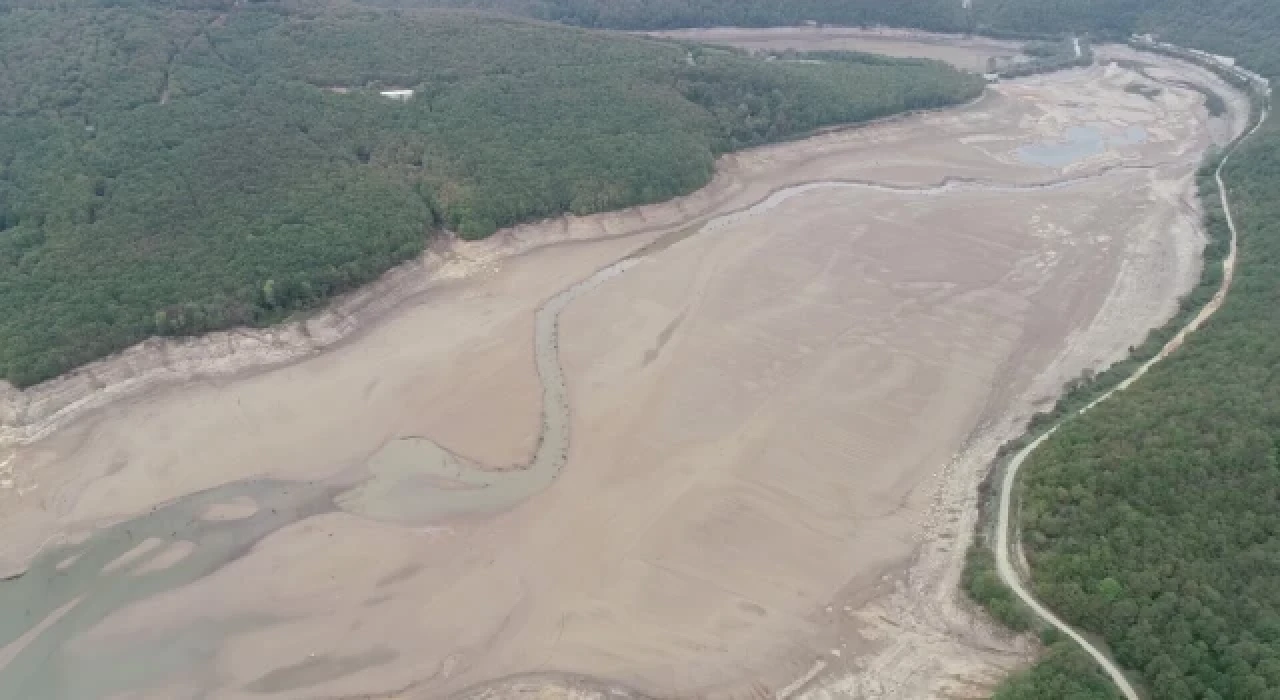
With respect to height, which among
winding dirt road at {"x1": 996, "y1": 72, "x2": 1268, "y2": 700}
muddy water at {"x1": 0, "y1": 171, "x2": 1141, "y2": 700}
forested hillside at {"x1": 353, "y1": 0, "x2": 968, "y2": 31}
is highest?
forested hillside at {"x1": 353, "y1": 0, "x2": 968, "y2": 31}

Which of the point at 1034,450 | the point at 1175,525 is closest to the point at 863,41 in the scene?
the point at 1034,450

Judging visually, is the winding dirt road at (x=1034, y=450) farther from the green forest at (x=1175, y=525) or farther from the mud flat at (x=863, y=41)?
the mud flat at (x=863, y=41)

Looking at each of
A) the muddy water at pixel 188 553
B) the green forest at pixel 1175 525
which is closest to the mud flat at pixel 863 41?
the green forest at pixel 1175 525

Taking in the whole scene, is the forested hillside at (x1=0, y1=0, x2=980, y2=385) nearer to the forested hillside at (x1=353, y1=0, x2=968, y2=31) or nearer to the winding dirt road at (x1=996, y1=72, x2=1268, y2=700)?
the forested hillside at (x1=353, y1=0, x2=968, y2=31)

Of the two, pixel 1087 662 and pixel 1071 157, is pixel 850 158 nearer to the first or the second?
pixel 1071 157

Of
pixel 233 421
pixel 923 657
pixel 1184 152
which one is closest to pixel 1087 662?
pixel 923 657

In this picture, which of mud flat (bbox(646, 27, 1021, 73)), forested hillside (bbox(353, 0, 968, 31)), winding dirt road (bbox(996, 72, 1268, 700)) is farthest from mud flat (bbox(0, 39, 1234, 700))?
forested hillside (bbox(353, 0, 968, 31))

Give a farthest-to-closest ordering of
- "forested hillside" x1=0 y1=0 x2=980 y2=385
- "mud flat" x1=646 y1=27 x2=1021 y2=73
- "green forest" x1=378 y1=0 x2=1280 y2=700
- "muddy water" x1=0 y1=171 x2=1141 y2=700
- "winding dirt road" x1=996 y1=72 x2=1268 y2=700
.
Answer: "mud flat" x1=646 y1=27 x2=1021 y2=73, "forested hillside" x1=0 y1=0 x2=980 y2=385, "muddy water" x1=0 y1=171 x2=1141 y2=700, "winding dirt road" x1=996 y1=72 x2=1268 y2=700, "green forest" x1=378 y1=0 x2=1280 y2=700
